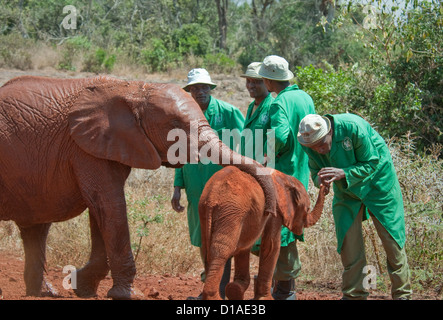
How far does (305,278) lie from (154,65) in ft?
46.9

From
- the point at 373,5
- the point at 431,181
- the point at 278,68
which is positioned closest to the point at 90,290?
the point at 278,68

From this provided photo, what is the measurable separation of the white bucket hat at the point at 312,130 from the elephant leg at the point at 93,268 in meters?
1.94

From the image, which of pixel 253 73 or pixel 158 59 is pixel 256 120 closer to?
pixel 253 73

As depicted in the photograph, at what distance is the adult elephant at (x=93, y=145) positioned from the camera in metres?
5.29

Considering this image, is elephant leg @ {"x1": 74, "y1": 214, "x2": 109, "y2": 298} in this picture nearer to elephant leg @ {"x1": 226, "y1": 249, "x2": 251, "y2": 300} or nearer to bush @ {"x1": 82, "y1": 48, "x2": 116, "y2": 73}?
elephant leg @ {"x1": 226, "y1": 249, "x2": 251, "y2": 300}

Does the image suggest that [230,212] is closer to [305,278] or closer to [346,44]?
[305,278]

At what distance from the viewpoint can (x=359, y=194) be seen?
575 centimetres

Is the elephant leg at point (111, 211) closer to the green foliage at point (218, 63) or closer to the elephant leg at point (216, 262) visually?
the elephant leg at point (216, 262)

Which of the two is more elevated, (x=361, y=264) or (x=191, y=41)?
(x=191, y=41)

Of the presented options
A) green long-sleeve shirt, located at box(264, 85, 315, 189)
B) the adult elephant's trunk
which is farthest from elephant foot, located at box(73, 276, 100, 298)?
green long-sleeve shirt, located at box(264, 85, 315, 189)

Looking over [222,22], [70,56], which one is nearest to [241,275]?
[70,56]

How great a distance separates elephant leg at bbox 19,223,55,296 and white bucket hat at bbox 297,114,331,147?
8.78ft

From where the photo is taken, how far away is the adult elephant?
5.29 metres

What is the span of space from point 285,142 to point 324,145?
52cm
